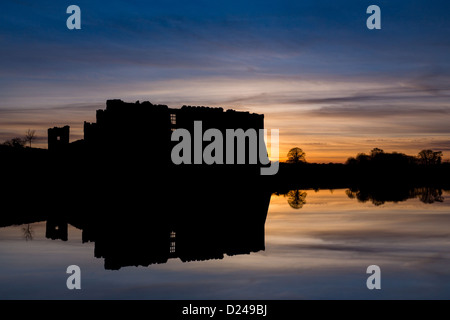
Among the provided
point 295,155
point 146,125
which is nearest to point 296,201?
point 146,125

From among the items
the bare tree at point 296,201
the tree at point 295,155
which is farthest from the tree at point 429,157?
the bare tree at point 296,201

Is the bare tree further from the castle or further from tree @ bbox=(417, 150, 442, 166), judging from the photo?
tree @ bbox=(417, 150, 442, 166)

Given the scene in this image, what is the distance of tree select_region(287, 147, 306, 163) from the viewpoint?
123m

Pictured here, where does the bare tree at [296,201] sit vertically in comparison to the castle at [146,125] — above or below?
below

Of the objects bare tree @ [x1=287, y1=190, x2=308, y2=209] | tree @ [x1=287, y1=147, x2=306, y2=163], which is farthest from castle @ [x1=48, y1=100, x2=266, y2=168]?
tree @ [x1=287, y1=147, x2=306, y2=163]

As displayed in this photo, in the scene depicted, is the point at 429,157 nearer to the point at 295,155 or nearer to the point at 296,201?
the point at 295,155

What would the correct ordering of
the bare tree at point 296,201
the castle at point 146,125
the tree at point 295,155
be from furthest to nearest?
the tree at point 295,155 → the castle at point 146,125 → the bare tree at point 296,201

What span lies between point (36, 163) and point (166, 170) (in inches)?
776

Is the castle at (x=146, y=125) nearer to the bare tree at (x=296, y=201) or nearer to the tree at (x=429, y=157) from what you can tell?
the bare tree at (x=296, y=201)

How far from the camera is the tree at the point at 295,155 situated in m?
123

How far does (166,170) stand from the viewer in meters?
33.5

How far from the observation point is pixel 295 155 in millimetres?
124250
